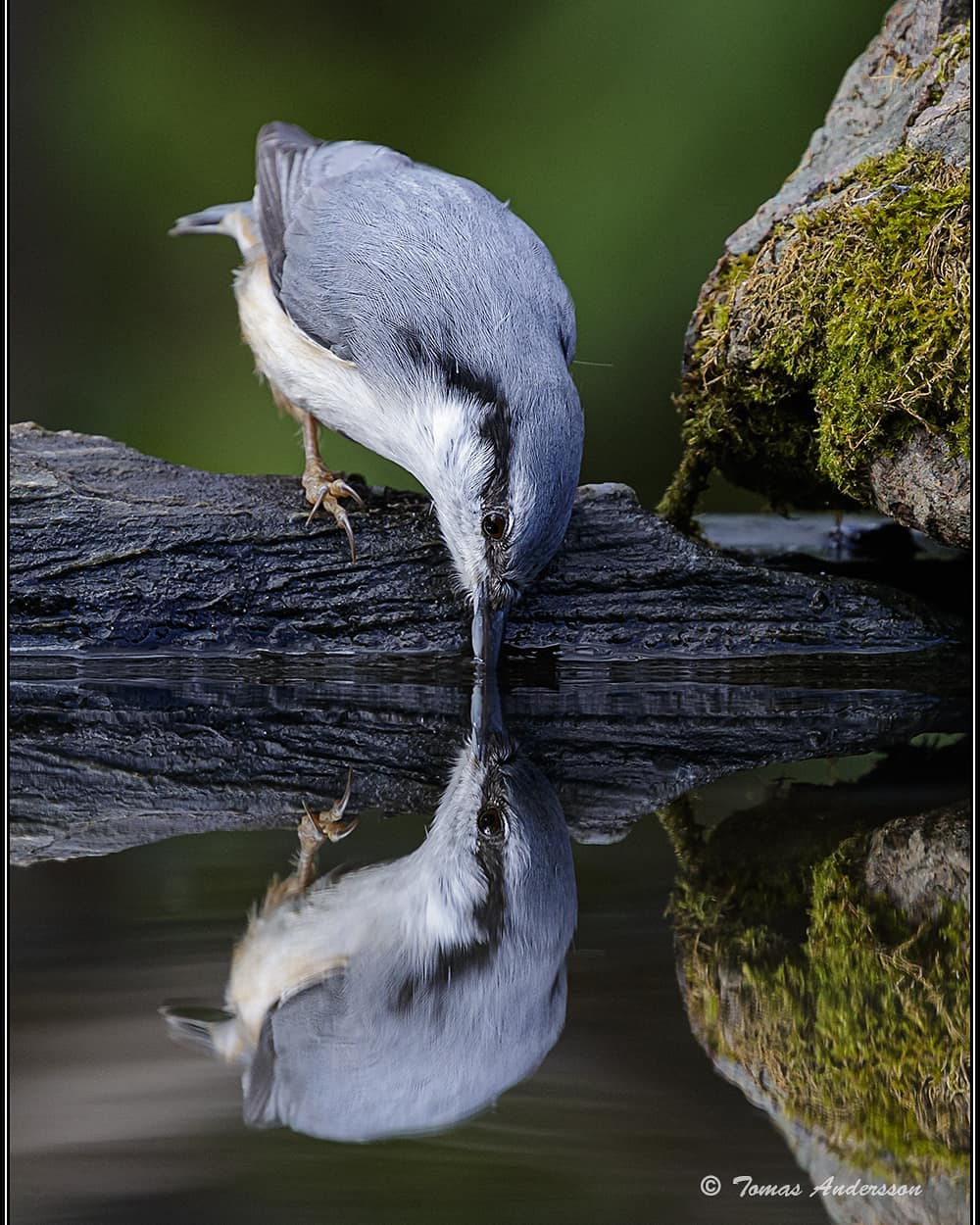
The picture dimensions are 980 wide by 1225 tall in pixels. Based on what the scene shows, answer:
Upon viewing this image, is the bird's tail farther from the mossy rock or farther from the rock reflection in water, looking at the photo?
the rock reflection in water

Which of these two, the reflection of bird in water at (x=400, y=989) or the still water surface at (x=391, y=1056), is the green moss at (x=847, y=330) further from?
the reflection of bird in water at (x=400, y=989)

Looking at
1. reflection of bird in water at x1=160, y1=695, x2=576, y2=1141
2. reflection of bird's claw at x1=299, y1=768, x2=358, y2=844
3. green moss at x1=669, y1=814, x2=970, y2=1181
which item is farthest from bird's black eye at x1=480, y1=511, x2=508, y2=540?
green moss at x1=669, y1=814, x2=970, y2=1181

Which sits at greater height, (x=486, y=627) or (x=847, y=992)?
(x=847, y=992)

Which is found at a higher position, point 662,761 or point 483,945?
point 483,945

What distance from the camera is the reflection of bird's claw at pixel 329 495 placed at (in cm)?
300

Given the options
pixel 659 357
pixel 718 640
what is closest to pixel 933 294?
pixel 718 640

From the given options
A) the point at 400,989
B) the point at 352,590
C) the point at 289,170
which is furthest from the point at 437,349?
the point at 400,989

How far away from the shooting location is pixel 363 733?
2.30 metres

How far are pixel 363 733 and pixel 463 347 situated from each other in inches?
35.9

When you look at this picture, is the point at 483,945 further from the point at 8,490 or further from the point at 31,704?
the point at 8,490

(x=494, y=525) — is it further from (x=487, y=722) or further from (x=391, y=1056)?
(x=391, y=1056)

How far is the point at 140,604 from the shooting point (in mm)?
2990

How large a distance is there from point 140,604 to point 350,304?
84cm

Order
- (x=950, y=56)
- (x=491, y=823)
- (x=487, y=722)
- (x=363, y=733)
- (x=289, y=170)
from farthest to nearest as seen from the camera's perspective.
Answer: (x=289, y=170) < (x=950, y=56) < (x=487, y=722) < (x=363, y=733) < (x=491, y=823)
